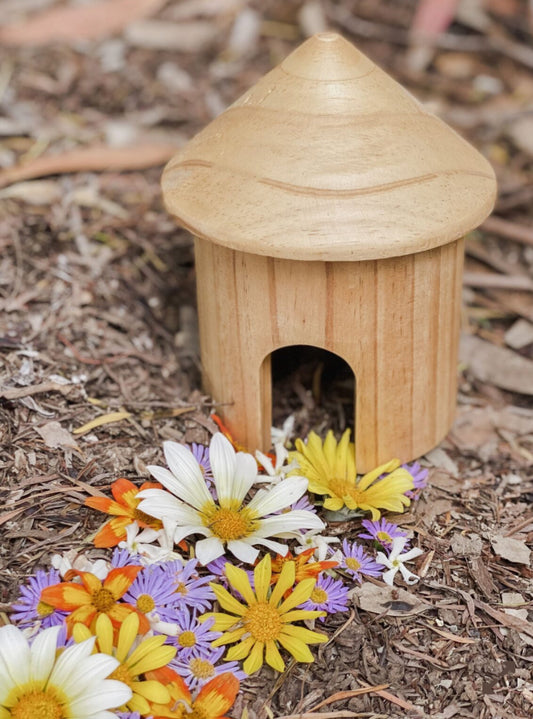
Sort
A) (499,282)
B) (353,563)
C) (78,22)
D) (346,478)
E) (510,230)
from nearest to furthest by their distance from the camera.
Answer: (353,563)
(346,478)
(499,282)
(510,230)
(78,22)

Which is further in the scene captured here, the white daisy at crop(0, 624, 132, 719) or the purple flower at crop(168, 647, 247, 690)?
the purple flower at crop(168, 647, 247, 690)

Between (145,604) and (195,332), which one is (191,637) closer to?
(145,604)

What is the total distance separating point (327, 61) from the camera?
7.76ft

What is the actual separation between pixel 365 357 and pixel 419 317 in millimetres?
172

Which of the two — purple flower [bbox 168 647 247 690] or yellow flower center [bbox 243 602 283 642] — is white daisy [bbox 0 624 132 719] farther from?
yellow flower center [bbox 243 602 283 642]

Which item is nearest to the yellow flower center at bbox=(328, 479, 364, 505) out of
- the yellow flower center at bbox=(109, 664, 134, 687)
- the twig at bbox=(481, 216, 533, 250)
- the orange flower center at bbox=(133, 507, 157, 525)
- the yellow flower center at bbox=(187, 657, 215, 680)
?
the orange flower center at bbox=(133, 507, 157, 525)

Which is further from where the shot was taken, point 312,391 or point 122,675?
point 312,391

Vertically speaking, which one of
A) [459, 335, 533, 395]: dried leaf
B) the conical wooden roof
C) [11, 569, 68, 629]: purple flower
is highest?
the conical wooden roof

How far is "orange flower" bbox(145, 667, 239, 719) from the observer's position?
1937mm

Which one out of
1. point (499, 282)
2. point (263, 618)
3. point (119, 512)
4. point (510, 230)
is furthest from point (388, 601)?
point (510, 230)

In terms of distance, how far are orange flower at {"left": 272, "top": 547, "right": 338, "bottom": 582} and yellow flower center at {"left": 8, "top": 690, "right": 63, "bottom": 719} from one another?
57 cm

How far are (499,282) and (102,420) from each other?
1738mm

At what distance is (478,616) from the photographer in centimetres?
226

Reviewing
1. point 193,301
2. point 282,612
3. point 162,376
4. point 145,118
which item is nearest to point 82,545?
point 282,612
